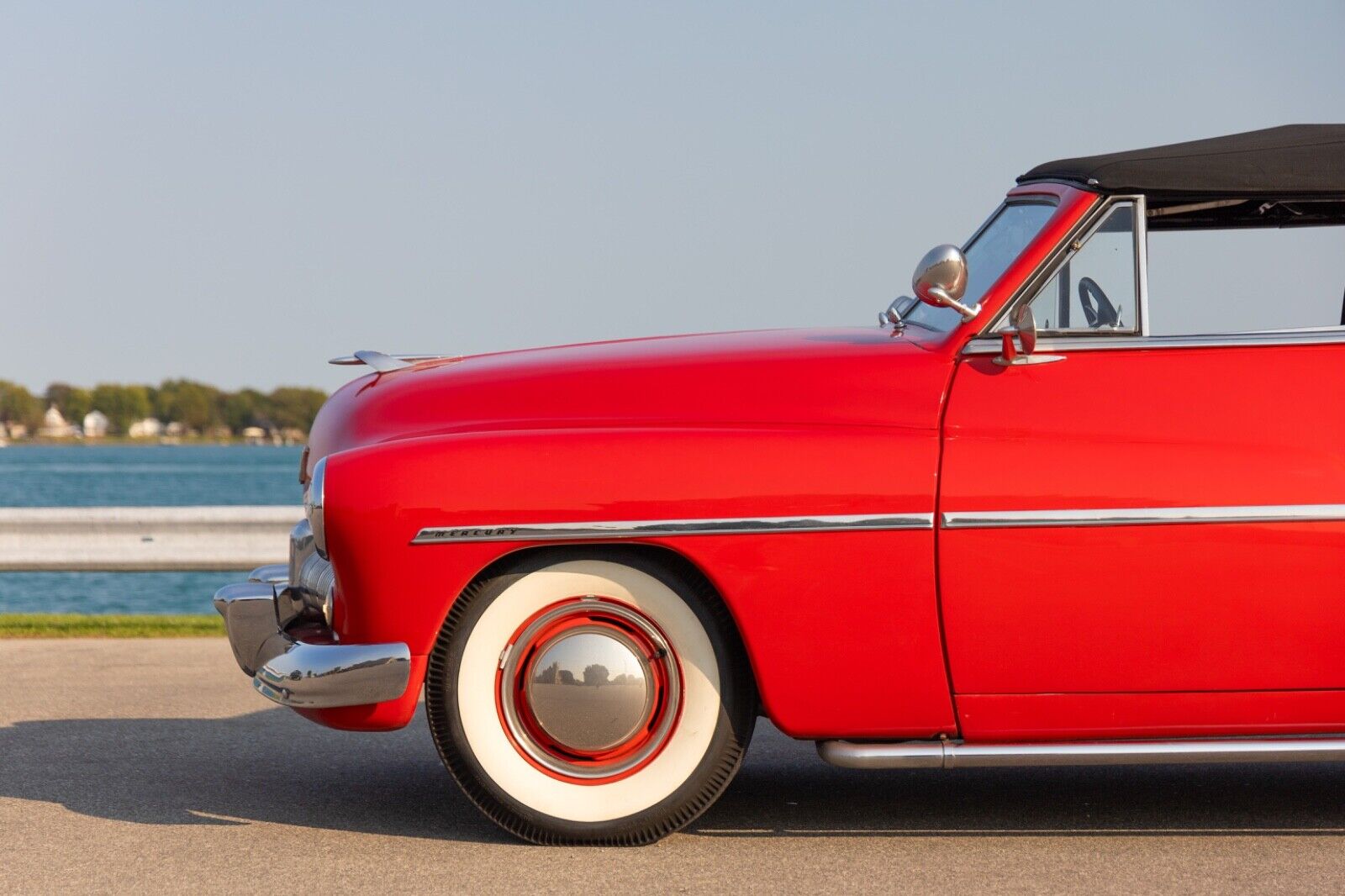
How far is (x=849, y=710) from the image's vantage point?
383cm

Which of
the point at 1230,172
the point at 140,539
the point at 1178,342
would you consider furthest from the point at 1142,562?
the point at 140,539

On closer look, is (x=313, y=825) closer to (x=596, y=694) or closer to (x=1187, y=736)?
(x=596, y=694)

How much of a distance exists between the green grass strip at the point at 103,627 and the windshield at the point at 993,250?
16.2ft

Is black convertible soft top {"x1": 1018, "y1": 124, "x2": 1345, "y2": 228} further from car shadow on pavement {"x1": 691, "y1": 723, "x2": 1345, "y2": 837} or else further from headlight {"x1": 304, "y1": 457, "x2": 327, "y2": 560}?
headlight {"x1": 304, "y1": 457, "x2": 327, "y2": 560}

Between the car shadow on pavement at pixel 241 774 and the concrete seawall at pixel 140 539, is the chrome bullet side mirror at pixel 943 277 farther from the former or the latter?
the concrete seawall at pixel 140 539

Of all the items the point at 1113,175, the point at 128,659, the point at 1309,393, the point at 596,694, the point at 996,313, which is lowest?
the point at 128,659

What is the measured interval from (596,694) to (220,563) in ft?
19.1

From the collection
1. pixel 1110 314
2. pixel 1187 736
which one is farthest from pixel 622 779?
pixel 1110 314

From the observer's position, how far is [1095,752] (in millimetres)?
3770

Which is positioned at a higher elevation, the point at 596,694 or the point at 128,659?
the point at 596,694

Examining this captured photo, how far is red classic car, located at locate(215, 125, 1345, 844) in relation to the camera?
3754 millimetres

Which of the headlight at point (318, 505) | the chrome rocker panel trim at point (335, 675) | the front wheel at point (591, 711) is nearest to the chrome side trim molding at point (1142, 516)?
the front wheel at point (591, 711)

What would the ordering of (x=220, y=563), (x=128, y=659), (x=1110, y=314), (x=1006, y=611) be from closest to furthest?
(x=1006, y=611)
(x=1110, y=314)
(x=128, y=659)
(x=220, y=563)

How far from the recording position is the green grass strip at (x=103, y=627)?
8.05m
